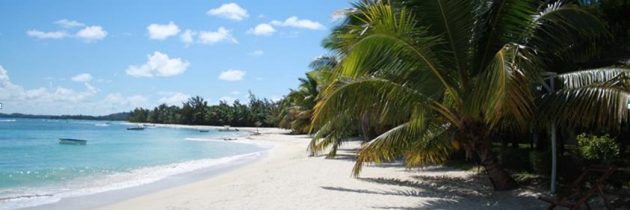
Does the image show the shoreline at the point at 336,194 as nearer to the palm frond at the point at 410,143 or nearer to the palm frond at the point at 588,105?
the palm frond at the point at 410,143

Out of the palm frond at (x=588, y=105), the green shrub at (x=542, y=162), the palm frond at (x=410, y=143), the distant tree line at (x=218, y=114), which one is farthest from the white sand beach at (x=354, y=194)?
the distant tree line at (x=218, y=114)

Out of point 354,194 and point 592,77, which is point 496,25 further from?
point 354,194

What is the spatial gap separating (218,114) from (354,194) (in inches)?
3738

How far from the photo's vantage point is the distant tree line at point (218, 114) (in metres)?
89.4

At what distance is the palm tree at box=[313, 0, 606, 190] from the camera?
26.1 ft

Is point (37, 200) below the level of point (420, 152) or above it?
below

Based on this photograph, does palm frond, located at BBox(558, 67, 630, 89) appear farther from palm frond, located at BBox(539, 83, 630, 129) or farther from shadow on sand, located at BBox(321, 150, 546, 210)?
shadow on sand, located at BBox(321, 150, 546, 210)

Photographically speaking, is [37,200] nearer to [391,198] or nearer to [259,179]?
[259,179]

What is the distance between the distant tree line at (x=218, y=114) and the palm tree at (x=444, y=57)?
2579 inches

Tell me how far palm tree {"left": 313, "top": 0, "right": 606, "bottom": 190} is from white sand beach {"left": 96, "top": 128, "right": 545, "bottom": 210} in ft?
3.19

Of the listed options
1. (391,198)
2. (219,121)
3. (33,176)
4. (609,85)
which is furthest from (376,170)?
(219,121)

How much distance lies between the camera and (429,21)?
28.1 ft

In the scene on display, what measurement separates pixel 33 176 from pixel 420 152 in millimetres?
15721

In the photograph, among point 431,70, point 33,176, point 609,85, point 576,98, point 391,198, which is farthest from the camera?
point 33,176
